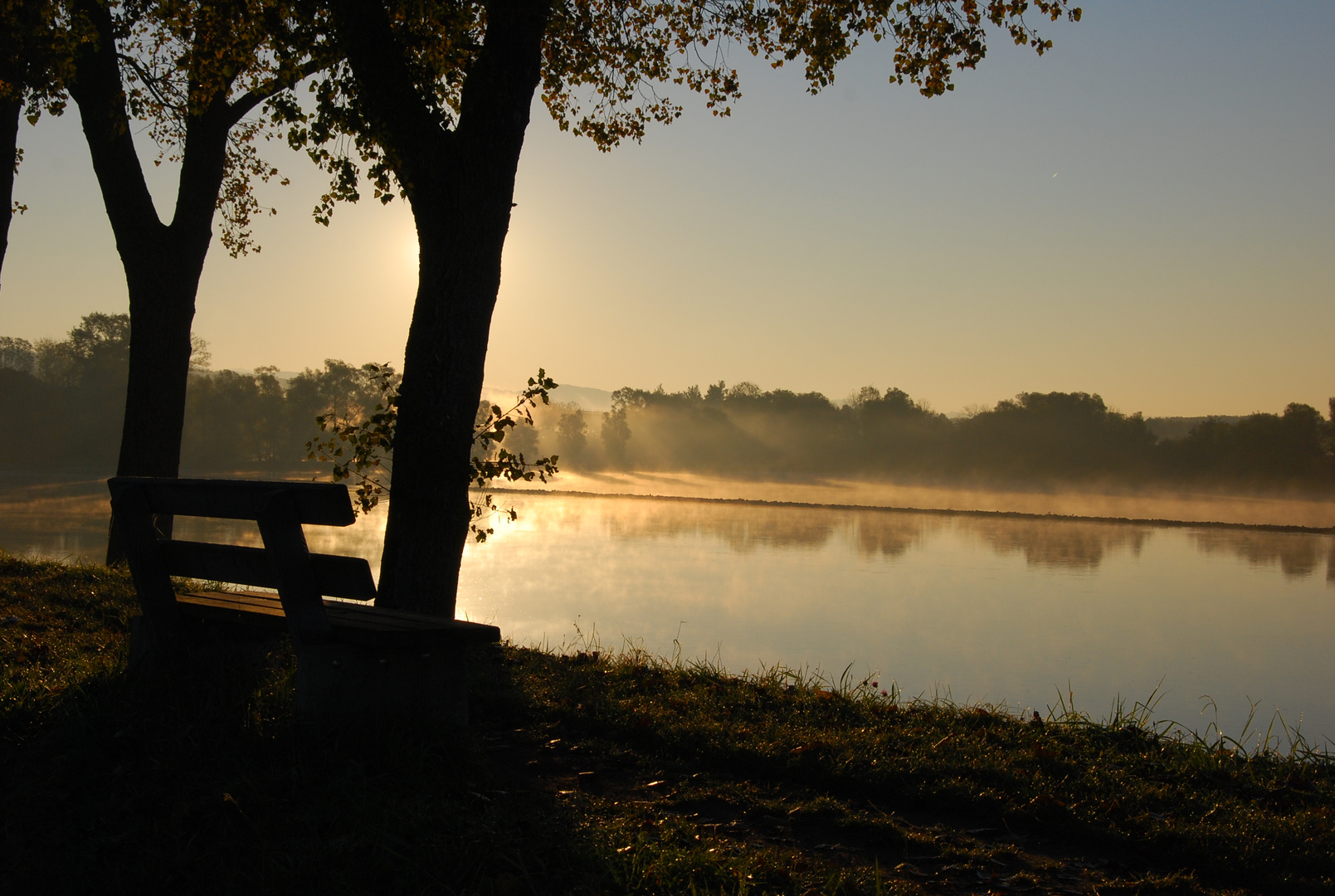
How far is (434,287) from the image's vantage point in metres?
5.19

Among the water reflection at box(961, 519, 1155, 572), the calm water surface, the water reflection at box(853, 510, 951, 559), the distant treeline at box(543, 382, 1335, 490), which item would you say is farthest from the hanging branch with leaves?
the distant treeline at box(543, 382, 1335, 490)

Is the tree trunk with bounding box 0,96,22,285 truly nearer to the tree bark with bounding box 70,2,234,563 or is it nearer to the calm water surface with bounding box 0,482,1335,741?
the tree bark with bounding box 70,2,234,563

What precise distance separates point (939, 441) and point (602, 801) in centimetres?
6738

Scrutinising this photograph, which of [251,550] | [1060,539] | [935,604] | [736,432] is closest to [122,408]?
[736,432]

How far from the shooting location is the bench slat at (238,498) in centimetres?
303

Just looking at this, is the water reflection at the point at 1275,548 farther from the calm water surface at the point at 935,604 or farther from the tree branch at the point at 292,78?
the tree branch at the point at 292,78

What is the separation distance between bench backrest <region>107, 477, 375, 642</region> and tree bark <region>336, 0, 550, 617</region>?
147cm

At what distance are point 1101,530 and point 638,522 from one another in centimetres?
1535

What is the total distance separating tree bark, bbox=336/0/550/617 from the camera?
5.14 m

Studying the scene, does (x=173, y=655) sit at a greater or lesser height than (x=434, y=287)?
lesser

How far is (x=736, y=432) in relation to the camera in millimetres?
76812

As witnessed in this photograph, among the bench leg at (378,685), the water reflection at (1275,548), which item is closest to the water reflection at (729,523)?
the water reflection at (1275,548)

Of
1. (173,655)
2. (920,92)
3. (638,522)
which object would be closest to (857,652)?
(920,92)

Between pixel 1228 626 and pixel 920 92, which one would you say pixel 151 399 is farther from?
pixel 1228 626
